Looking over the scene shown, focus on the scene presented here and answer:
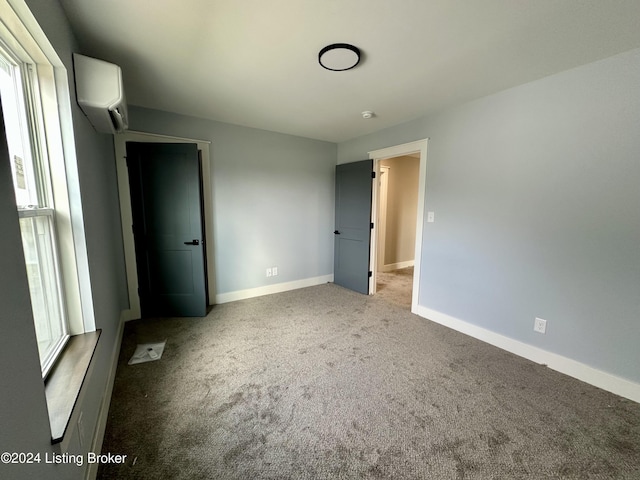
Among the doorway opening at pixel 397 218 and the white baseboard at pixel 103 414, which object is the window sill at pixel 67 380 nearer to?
the white baseboard at pixel 103 414

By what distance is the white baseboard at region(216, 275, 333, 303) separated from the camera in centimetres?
355

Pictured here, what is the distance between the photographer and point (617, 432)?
1.56m

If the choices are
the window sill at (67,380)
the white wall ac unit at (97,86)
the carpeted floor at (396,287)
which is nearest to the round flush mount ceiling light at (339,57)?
the white wall ac unit at (97,86)

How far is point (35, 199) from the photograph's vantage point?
132 cm

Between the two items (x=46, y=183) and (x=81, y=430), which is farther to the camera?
(x=46, y=183)

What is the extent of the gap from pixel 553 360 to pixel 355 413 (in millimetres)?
1853

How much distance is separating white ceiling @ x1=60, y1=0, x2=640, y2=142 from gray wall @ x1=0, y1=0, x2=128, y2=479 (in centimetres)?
44

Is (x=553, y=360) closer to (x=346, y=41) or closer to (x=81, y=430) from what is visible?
(x=346, y=41)

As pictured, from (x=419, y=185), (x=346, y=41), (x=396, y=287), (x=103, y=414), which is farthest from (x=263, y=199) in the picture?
(x=103, y=414)

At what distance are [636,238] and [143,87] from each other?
4.22 metres

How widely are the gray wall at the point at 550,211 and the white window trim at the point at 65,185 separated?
3.17m

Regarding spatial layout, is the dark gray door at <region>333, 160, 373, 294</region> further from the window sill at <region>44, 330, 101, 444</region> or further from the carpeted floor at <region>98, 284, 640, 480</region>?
the window sill at <region>44, 330, 101, 444</region>

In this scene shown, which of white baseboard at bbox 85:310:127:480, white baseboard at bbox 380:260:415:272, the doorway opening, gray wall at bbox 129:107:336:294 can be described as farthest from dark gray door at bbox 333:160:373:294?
white baseboard at bbox 85:310:127:480

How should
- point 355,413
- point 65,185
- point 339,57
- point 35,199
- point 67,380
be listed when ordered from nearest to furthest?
point 67,380, point 35,199, point 65,185, point 355,413, point 339,57
